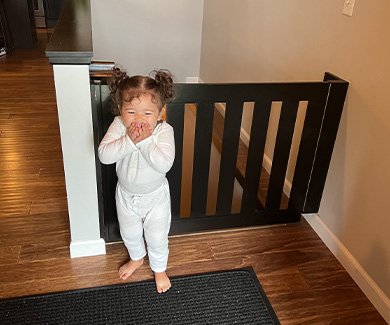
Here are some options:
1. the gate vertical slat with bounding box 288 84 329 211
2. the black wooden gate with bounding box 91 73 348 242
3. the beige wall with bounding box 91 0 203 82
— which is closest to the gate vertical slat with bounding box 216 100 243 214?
the black wooden gate with bounding box 91 73 348 242

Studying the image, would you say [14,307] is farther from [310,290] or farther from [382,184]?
[382,184]

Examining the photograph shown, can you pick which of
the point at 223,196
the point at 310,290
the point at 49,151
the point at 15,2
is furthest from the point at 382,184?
the point at 15,2

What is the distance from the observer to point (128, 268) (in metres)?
1.78

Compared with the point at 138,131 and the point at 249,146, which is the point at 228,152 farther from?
the point at 138,131

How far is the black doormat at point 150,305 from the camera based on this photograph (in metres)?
1.56

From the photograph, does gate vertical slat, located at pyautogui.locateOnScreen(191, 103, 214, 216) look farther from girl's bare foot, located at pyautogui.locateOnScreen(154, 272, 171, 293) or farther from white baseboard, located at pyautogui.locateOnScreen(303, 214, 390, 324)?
white baseboard, located at pyautogui.locateOnScreen(303, 214, 390, 324)

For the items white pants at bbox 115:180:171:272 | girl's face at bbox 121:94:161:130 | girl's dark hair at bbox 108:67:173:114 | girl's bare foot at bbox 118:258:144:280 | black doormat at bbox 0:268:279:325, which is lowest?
black doormat at bbox 0:268:279:325

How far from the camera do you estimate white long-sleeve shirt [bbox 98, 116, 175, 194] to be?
142 cm

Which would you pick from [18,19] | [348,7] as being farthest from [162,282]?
[18,19]

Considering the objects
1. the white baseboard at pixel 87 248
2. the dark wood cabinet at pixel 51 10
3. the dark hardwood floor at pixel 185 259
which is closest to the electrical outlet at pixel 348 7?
the dark hardwood floor at pixel 185 259

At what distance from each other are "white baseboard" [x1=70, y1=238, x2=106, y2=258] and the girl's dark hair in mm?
702

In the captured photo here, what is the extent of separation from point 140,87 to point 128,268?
83 cm

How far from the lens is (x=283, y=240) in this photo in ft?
6.75

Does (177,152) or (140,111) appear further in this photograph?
(177,152)
